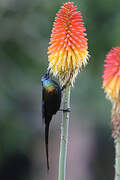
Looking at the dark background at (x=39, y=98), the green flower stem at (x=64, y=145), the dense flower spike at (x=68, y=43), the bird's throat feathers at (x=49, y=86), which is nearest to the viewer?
the green flower stem at (x=64, y=145)

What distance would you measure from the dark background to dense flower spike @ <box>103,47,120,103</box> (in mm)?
9300

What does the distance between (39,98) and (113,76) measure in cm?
1198

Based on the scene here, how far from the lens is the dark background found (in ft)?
40.4

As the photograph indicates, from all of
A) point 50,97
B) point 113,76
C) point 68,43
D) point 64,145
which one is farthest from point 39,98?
point 113,76

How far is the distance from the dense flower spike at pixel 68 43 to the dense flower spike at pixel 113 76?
61cm

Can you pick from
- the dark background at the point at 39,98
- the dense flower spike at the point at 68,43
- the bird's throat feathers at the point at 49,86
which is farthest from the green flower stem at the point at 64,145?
the dark background at the point at 39,98

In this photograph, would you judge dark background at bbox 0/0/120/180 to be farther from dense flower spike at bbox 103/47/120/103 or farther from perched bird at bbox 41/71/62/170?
dense flower spike at bbox 103/47/120/103

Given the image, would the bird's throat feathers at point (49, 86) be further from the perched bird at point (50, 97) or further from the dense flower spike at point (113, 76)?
the dense flower spike at point (113, 76)

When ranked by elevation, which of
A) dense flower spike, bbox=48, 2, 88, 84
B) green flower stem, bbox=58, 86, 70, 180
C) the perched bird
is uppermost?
dense flower spike, bbox=48, 2, 88, 84

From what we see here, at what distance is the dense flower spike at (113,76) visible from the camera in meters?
2.34

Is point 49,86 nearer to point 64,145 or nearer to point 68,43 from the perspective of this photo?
point 68,43

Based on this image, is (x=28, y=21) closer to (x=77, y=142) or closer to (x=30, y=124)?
(x=30, y=124)

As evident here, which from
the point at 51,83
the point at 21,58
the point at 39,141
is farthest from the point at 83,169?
the point at 51,83

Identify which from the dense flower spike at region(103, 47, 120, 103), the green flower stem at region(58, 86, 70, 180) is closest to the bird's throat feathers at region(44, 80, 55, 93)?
the green flower stem at region(58, 86, 70, 180)
